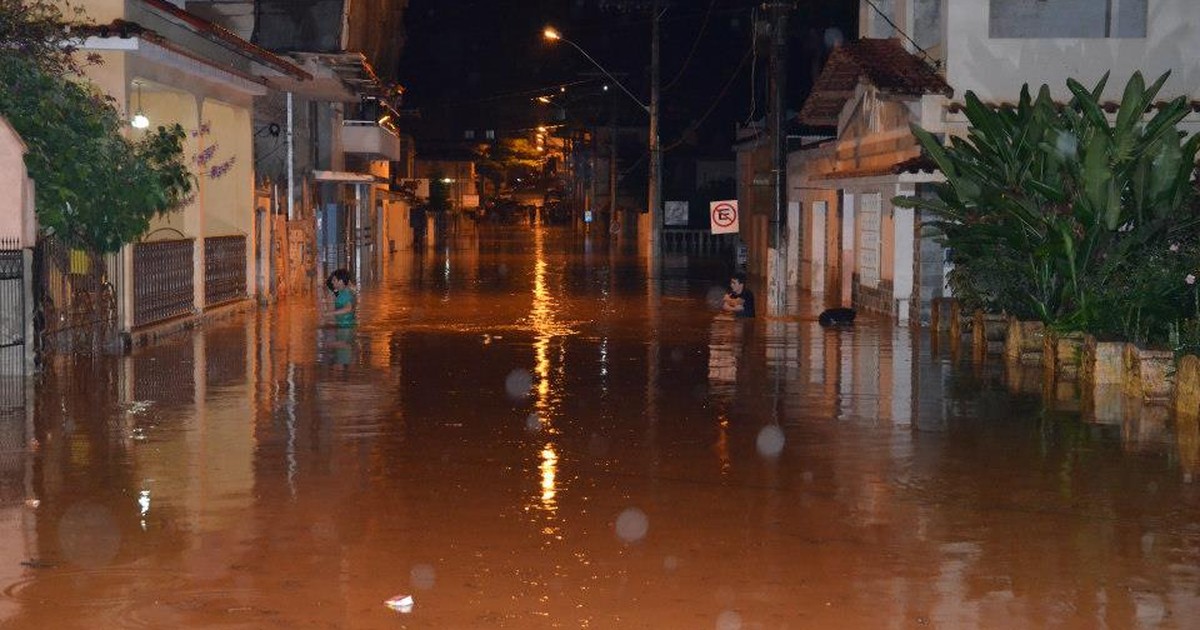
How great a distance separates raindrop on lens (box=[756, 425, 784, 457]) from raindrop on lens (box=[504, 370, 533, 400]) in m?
3.14

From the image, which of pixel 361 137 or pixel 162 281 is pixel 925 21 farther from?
pixel 361 137

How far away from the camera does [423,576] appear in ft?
28.1

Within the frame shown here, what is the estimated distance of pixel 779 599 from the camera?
26.7ft

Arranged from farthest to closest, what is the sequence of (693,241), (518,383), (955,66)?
(693,241), (955,66), (518,383)

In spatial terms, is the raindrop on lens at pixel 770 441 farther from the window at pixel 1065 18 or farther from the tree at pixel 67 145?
the window at pixel 1065 18

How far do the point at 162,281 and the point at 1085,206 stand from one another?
12.6m

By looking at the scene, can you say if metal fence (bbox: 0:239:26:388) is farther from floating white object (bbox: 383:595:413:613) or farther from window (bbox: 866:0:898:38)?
window (bbox: 866:0:898:38)

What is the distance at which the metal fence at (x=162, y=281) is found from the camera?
2222cm

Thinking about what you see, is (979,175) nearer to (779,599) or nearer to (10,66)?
(10,66)

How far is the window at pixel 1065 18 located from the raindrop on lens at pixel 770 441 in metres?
13.7

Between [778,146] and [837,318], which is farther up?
[778,146]

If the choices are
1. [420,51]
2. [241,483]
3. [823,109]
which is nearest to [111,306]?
[241,483]

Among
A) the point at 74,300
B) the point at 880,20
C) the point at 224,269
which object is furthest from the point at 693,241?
the point at 74,300

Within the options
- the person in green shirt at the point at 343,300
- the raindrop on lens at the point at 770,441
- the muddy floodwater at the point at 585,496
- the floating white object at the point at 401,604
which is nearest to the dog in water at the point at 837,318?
the muddy floodwater at the point at 585,496
